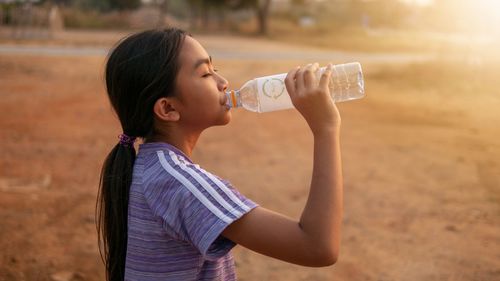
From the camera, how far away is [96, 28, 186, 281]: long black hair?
1.63m

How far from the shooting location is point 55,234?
12.8 ft

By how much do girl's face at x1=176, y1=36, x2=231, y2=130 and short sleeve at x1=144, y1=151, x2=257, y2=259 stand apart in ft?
0.69

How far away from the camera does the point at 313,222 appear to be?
1396mm

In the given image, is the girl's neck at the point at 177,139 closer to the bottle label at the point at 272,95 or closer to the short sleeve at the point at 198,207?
the short sleeve at the point at 198,207

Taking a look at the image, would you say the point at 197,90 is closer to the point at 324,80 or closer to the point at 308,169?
the point at 324,80

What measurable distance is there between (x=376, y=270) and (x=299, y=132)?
414cm

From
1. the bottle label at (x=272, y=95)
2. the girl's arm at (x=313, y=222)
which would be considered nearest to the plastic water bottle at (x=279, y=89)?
the bottle label at (x=272, y=95)

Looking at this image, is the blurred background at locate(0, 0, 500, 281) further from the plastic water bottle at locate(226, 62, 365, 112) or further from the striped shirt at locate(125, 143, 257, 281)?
the striped shirt at locate(125, 143, 257, 281)

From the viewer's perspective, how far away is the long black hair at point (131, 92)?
1.63m

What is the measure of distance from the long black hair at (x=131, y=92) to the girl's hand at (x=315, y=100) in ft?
1.23

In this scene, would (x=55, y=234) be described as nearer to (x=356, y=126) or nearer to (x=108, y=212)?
(x=108, y=212)

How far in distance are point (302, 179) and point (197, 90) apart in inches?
150

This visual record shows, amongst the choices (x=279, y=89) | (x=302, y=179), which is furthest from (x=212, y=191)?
(x=302, y=179)

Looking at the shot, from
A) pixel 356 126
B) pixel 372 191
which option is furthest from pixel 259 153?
pixel 356 126
